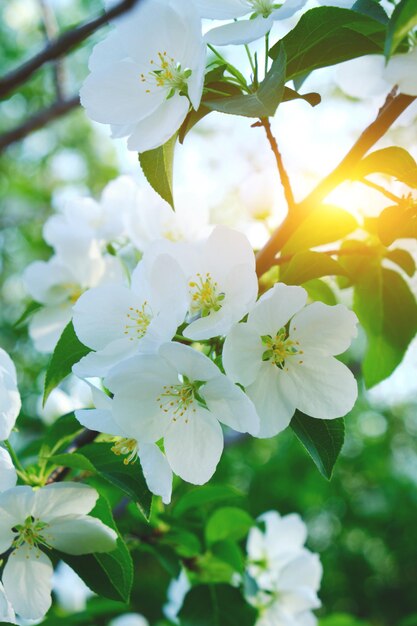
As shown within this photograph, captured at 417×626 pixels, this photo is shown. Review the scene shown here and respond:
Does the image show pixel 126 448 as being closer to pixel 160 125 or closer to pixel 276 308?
pixel 276 308

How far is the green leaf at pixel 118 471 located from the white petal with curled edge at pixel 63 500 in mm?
32

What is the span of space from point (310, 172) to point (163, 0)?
2.45 ft

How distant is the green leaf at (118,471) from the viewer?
0.96 meters

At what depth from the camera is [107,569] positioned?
1004 millimetres

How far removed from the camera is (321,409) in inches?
36.0

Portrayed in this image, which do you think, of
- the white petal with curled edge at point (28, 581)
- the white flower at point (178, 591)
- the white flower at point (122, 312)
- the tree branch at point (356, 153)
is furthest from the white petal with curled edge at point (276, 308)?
the white flower at point (178, 591)

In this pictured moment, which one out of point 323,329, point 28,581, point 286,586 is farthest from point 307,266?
point 286,586

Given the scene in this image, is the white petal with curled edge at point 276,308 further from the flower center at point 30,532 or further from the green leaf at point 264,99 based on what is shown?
the flower center at point 30,532

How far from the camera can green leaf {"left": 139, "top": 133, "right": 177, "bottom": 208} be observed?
0.96 meters

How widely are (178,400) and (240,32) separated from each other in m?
0.46

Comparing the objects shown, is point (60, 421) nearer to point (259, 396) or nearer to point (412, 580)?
point (259, 396)

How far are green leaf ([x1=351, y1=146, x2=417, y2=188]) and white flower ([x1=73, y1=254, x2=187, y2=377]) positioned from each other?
33 cm

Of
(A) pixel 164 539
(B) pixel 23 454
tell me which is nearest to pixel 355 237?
(A) pixel 164 539

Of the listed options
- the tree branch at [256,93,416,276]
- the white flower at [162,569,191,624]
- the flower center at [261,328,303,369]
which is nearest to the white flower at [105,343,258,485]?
the flower center at [261,328,303,369]
